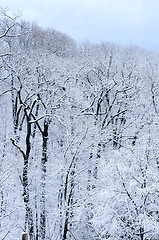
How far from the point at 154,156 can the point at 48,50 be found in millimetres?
15203

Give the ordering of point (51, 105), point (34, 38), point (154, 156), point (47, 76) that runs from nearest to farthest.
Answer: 1. point (154, 156)
2. point (51, 105)
3. point (47, 76)
4. point (34, 38)

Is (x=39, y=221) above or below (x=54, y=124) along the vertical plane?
below

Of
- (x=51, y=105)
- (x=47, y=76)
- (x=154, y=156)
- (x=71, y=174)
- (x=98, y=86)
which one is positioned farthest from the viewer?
(x=98, y=86)

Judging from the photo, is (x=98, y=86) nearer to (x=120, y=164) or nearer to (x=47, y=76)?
(x=47, y=76)

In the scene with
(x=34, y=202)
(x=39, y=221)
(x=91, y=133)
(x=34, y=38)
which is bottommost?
(x=39, y=221)

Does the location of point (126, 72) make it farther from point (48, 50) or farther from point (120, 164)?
point (120, 164)

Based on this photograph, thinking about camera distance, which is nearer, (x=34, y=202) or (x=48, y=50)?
(x=34, y=202)

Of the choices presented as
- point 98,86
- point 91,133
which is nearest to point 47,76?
point 98,86

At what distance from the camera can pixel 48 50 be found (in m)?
23.1

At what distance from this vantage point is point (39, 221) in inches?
640

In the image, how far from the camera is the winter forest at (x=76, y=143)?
36.9 feet

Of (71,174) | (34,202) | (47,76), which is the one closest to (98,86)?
(47,76)

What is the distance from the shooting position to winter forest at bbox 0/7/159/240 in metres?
11.2

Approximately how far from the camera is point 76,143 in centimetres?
1588
